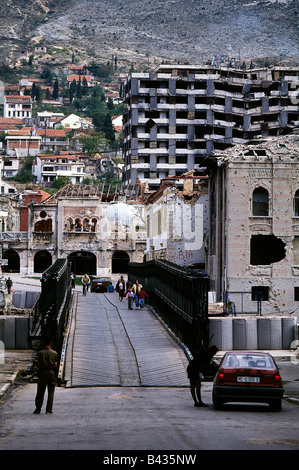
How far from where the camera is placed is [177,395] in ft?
83.3

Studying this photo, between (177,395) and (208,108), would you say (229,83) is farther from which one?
(177,395)

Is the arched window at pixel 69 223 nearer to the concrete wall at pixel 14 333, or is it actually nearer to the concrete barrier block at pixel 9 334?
the concrete wall at pixel 14 333

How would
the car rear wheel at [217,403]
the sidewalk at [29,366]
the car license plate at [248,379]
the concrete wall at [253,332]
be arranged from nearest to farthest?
the car license plate at [248,379] < the car rear wheel at [217,403] < the sidewalk at [29,366] < the concrete wall at [253,332]

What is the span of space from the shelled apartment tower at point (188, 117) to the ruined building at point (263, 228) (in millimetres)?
76404

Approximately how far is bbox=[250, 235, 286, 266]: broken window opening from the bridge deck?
14.3 metres

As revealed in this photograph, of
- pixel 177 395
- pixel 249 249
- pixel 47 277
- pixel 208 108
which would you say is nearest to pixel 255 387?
pixel 177 395

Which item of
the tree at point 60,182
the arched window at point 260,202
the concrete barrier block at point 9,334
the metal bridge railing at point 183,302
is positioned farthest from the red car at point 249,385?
the tree at point 60,182

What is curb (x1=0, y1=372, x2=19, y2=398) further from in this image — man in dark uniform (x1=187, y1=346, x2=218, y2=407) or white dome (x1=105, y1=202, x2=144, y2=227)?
white dome (x1=105, y1=202, x2=144, y2=227)

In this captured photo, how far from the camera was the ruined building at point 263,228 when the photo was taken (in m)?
58.2

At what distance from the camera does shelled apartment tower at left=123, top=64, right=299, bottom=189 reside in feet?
448

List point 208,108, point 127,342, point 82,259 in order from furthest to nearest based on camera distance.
Result: 1. point 208,108
2. point 82,259
3. point 127,342

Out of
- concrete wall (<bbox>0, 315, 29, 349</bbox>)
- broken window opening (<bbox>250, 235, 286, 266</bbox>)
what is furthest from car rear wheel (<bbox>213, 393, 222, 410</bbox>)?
broken window opening (<bbox>250, 235, 286, 266</bbox>)

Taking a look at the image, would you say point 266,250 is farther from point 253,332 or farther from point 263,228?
point 253,332
